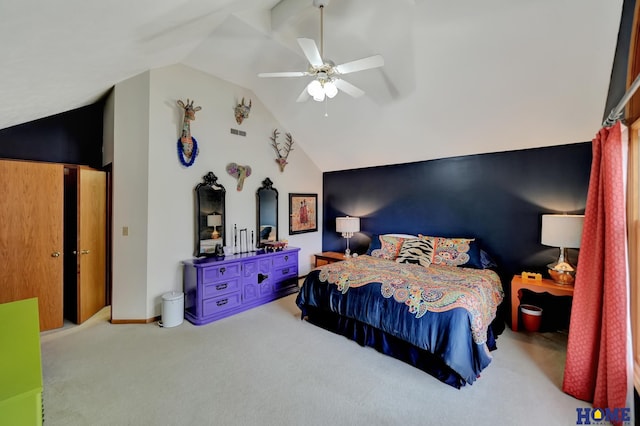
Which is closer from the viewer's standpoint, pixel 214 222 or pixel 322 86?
pixel 322 86

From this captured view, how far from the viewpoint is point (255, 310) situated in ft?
12.5

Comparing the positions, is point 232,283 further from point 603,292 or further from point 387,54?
point 603,292

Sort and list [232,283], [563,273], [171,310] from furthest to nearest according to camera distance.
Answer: [232,283], [171,310], [563,273]

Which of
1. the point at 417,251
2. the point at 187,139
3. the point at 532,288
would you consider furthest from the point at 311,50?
the point at 532,288

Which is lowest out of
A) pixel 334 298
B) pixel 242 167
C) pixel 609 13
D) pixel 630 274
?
pixel 334 298

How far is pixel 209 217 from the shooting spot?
12.6ft

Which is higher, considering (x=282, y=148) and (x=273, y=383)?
(x=282, y=148)

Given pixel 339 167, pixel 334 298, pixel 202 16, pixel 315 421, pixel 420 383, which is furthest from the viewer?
pixel 339 167

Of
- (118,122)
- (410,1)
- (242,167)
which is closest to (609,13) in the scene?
(410,1)

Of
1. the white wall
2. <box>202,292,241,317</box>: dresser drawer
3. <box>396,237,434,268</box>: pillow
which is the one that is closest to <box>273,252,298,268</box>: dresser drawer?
<box>202,292,241,317</box>: dresser drawer

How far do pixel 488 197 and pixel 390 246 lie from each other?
1523 mm

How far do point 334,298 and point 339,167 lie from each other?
3052 mm

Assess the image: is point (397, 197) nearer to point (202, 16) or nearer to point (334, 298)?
point (334, 298)

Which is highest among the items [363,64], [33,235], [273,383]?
[363,64]
